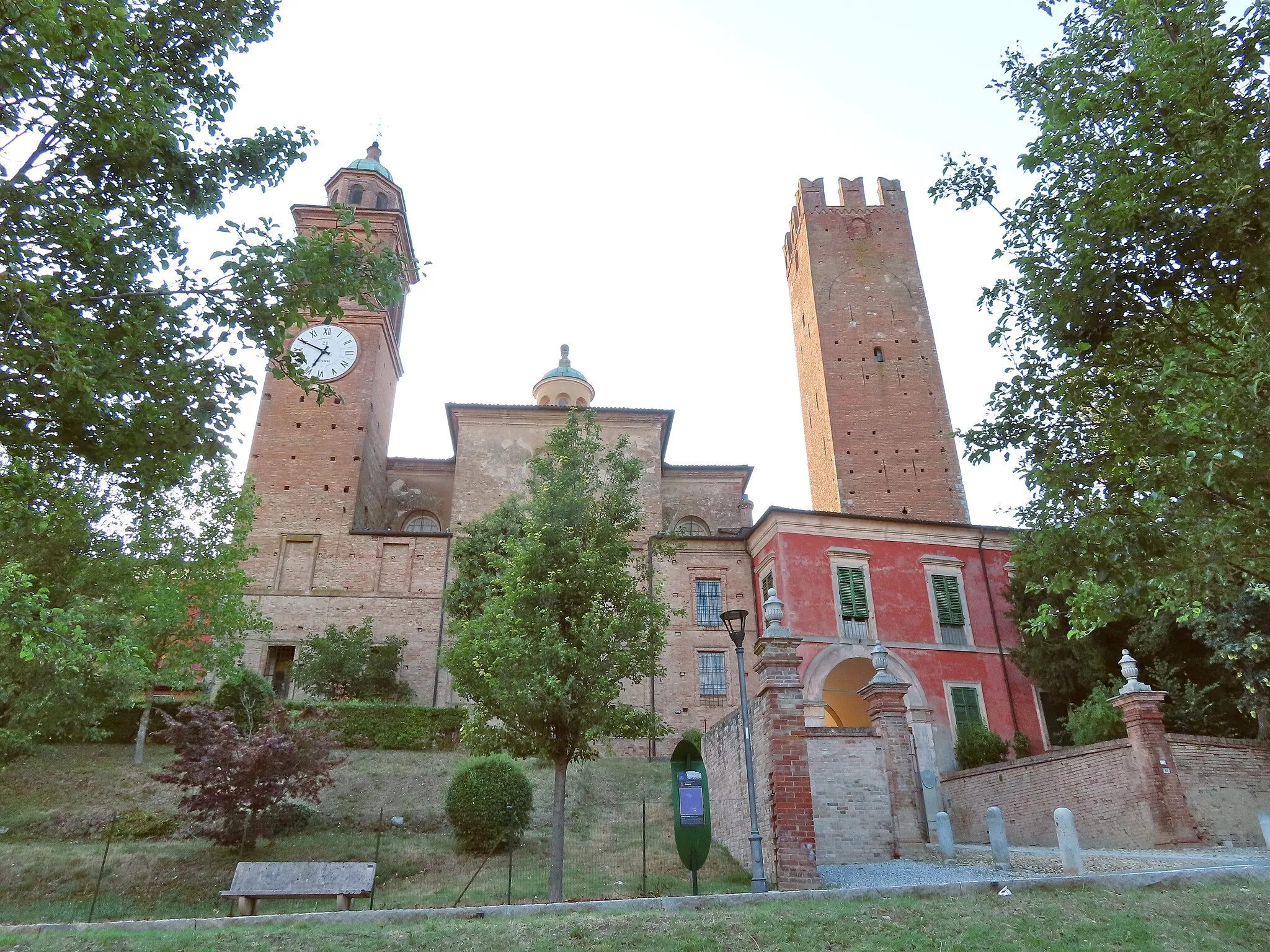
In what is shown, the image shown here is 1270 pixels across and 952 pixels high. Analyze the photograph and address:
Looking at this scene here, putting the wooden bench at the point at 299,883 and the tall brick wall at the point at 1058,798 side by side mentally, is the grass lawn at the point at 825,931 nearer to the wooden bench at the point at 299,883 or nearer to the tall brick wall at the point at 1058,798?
the wooden bench at the point at 299,883

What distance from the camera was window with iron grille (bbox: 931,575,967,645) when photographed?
85.7 feet

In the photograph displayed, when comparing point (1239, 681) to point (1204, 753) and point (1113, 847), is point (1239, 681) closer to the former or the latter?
point (1204, 753)

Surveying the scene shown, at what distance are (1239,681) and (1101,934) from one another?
13.6m

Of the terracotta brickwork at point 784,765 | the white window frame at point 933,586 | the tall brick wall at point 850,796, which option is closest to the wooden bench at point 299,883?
the terracotta brickwork at point 784,765

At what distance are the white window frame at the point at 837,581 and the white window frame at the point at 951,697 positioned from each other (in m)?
2.51

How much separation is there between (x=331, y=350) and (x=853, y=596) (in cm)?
2219

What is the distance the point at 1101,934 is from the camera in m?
7.57

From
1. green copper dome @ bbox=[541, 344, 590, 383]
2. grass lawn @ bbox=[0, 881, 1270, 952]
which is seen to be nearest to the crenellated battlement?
green copper dome @ bbox=[541, 344, 590, 383]

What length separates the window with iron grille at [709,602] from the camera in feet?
94.4

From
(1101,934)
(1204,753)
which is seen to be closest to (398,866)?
(1101,934)

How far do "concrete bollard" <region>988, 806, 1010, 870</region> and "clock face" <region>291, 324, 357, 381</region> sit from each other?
28171 millimetres

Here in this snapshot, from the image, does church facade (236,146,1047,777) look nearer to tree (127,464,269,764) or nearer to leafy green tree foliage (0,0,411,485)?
tree (127,464,269,764)

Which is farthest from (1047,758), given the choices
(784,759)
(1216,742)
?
(784,759)

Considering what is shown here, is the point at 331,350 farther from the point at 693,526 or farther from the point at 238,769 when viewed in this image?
the point at 238,769
